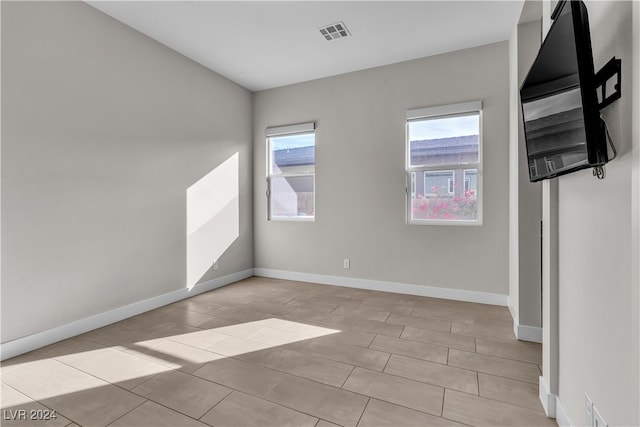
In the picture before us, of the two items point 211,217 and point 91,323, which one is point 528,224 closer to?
point 211,217

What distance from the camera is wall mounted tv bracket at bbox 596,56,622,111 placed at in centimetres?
96

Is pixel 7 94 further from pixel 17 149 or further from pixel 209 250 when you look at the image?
pixel 209 250

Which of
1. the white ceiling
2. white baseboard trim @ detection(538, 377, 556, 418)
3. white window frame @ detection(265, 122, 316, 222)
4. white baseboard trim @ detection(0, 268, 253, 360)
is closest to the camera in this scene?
white baseboard trim @ detection(538, 377, 556, 418)

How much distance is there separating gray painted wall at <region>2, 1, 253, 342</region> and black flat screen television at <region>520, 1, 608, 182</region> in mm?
3338

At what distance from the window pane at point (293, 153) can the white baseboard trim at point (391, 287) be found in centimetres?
157

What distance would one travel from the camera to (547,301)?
5.26ft

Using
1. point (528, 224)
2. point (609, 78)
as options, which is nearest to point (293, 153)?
point (528, 224)

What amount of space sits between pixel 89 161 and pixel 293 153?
2.54m

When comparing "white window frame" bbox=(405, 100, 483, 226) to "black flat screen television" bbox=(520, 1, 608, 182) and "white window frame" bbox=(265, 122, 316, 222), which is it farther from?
"black flat screen television" bbox=(520, 1, 608, 182)

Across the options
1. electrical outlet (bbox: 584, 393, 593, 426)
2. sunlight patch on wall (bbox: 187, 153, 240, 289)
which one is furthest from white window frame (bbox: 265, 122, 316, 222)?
electrical outlet (bbox: 584, 393, 593, 426)

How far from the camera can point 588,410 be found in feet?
3.97

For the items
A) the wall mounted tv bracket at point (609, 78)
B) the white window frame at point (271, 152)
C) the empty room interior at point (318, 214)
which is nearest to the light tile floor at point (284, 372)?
the empty room interior at point (318, 214)

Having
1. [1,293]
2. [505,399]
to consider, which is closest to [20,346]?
[1,293]

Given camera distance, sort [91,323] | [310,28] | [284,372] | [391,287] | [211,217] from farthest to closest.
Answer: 1. [211,217]
2. [391,287]
3. [310,28]
4. [91,323]
5. [284,372]
